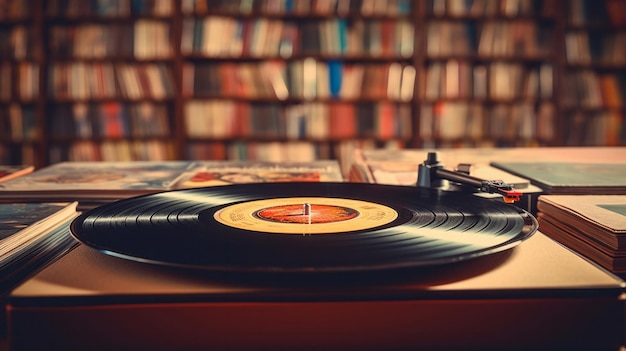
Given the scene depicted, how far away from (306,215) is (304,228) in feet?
0.27

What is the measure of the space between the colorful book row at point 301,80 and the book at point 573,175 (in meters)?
2.61

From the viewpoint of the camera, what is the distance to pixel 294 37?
383cm

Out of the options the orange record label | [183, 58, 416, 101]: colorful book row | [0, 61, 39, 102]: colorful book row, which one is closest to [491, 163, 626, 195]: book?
the orange record label

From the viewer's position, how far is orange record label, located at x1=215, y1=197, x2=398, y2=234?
0.67m

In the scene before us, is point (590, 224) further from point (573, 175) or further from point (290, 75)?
point (290, 75)

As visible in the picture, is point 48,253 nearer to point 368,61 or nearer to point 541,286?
point 541,286

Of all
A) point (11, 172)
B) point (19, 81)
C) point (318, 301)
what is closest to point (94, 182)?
point (11, 172)

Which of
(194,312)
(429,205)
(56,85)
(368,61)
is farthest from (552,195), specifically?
(56,85)

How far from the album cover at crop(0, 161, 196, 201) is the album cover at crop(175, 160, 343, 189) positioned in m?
0.04

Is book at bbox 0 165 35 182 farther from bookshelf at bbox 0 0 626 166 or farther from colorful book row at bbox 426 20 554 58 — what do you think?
colorful book row at bbox 426 20 554 58

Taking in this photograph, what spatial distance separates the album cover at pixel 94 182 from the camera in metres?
1.01

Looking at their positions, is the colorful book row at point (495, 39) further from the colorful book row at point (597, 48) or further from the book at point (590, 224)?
the book at point (590, 224)

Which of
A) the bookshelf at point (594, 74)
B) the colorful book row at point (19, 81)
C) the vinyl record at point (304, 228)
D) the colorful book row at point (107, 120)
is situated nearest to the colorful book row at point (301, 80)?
the colorful book row at point (107, 120)

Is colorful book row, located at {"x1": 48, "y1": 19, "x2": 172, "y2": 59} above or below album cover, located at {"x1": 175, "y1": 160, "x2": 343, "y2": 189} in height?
above
